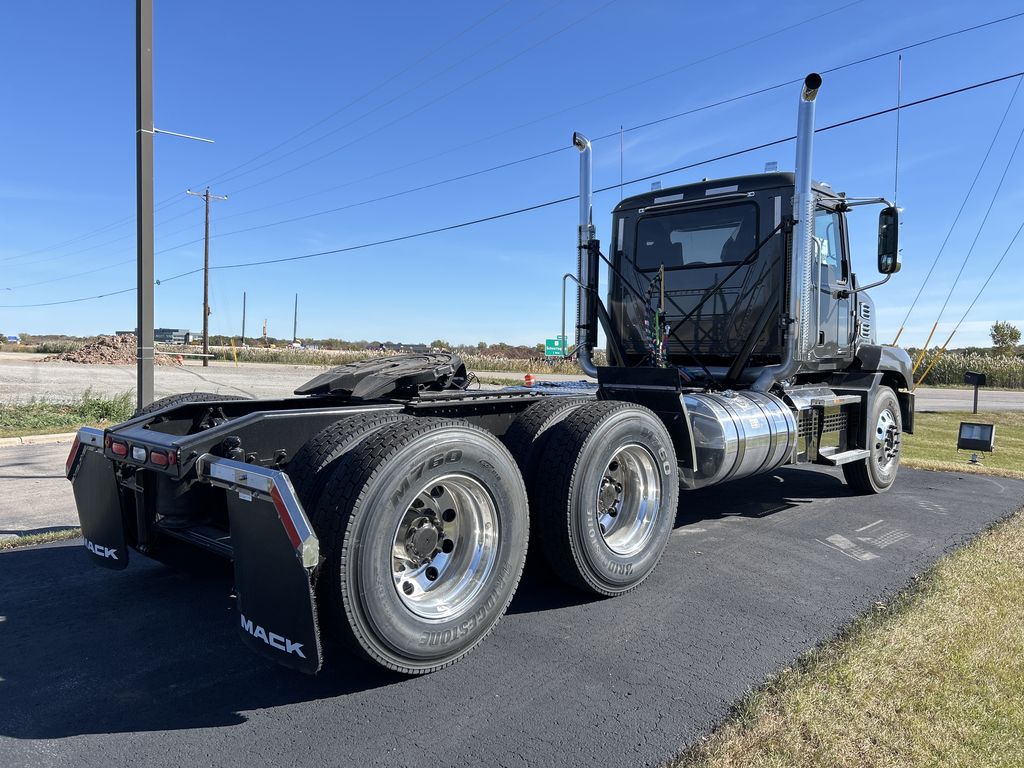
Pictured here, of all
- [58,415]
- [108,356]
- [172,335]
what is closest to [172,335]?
[172,335]

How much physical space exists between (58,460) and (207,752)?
734 cm

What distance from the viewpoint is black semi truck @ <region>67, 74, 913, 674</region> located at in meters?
2.71

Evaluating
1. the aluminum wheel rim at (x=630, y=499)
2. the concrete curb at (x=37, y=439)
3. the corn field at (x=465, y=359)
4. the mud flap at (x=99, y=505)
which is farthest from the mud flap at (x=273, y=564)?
the corn field at (x=465, y=359)

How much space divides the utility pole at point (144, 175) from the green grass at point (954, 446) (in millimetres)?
9189

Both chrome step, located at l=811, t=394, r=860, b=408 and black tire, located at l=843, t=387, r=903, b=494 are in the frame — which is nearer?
chrome step, located at l=811, t=394, r=860, b=408

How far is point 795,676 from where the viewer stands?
9.75ft

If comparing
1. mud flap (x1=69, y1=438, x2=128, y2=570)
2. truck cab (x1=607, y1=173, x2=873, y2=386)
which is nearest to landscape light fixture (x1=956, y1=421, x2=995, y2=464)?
truck cab (x1=607, y1=173, x2=873, y2=386)

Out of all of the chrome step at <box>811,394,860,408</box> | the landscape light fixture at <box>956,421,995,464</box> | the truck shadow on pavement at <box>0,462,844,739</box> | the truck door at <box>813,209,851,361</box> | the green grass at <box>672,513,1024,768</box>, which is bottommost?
the truck shadow on pavement at <box>0,462,844,739</box>

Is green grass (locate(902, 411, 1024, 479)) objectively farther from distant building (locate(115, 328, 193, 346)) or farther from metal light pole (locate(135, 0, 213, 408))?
distant building (locate(115, 328, 193, 346))

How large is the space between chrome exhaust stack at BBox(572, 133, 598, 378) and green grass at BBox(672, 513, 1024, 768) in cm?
373

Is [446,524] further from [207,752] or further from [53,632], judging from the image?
[53,632]

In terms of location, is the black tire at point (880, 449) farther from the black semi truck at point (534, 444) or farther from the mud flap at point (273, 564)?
the mud flap at point (273, 564)

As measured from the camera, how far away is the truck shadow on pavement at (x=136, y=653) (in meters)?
2.69

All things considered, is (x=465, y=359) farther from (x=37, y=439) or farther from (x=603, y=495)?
(x=603, y=495)
